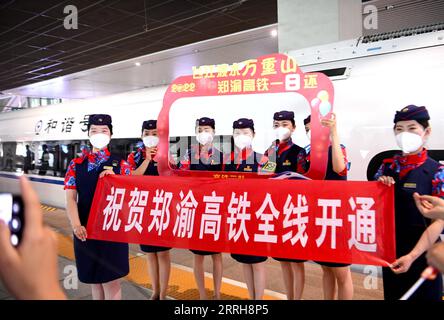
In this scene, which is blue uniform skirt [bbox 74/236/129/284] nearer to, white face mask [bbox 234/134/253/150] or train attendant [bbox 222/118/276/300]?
train attendant [bbox 222/118/276/300]

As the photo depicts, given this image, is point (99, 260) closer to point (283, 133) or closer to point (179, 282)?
point (179, 282)

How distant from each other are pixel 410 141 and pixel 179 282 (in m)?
2.29

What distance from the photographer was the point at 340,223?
2.01 m

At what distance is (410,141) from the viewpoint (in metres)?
1.92

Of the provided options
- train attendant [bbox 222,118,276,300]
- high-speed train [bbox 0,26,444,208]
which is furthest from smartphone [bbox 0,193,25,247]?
train attendant [bbox 222,118,276,300]

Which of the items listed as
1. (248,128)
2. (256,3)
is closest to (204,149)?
(248,128)

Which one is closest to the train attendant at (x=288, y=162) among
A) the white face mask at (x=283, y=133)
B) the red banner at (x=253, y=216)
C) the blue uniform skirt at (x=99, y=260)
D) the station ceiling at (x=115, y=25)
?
the white face mask at (x=283, y=133)

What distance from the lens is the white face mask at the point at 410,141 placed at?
1911mm

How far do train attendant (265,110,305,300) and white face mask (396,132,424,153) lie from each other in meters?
0.75

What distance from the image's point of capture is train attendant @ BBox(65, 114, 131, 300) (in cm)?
243

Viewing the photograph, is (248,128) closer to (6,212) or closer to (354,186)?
(354,186)

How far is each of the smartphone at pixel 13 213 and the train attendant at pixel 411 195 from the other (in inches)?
73.9

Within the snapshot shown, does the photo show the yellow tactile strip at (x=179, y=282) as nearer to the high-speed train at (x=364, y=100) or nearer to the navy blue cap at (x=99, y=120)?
the navy blue cap at (x=99, y=120)

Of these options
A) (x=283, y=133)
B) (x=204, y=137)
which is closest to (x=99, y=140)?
(x=204, y=137)
